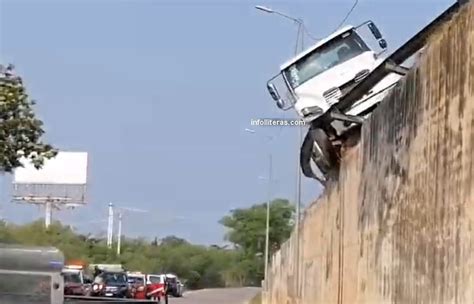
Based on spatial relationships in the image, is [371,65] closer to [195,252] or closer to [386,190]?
[386,190]

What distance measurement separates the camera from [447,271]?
10078 mm

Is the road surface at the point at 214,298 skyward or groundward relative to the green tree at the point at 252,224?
groundward

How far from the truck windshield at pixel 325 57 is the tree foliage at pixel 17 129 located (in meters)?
5.76

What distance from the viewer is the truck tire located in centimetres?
2314

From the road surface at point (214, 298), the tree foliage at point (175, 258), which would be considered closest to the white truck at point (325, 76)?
the road surface at point (214, 298)

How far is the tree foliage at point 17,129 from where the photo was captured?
72.9 feet

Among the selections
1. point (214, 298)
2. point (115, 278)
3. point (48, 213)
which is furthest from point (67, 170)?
point (115, 278)

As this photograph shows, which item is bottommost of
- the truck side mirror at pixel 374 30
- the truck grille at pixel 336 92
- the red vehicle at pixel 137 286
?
the red vehicle at pixel 137 286

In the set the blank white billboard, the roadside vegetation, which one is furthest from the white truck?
the roadside vegetation

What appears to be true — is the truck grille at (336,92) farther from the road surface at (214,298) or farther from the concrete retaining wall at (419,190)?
the road surface at (214,298)

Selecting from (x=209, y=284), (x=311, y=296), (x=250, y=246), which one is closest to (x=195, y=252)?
(x=209, y=284)

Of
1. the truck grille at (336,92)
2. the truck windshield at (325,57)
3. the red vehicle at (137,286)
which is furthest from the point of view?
the red vehicle at (137,286)

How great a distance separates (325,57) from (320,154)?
2.23 metres

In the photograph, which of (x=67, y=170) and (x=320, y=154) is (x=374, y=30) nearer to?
(x=320, y=154)
